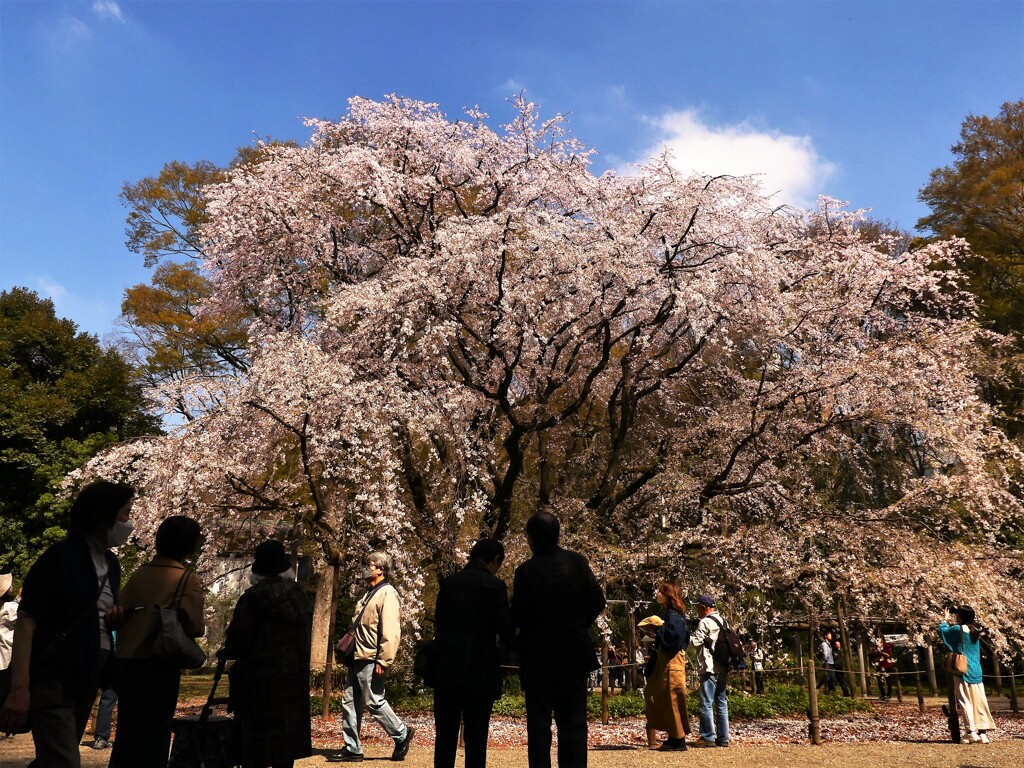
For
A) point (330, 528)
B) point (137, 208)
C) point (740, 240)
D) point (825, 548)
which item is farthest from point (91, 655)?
point (137, 208)

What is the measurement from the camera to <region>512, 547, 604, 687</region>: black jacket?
4496mm

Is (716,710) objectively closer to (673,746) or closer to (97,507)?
(673,746)

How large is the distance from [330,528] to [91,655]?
7134 millimetres

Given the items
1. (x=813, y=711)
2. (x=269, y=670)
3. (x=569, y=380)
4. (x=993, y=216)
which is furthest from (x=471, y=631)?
(x=993, y=216)

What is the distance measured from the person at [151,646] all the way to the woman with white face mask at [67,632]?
0.10 meters

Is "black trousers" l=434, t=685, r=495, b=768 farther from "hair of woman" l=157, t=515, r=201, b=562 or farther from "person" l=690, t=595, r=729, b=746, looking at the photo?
"person" l=690, t=595, r=729, b=746

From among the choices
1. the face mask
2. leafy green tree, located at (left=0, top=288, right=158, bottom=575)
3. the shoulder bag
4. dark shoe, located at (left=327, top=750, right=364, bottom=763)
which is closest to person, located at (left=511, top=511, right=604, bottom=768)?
the face mask

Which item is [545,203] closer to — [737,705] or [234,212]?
[234,212]

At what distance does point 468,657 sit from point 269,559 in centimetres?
125

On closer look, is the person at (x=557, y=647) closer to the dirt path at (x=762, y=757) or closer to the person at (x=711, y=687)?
the dirt path at (x=762, y=757)

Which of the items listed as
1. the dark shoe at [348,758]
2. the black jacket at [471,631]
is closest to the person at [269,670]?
the black jacket at [471,631]

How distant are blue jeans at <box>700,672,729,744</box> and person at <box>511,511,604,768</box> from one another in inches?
183

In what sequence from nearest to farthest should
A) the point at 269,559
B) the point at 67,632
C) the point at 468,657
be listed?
the point at 67,632 → the point at 269,559 → the point at 468,657

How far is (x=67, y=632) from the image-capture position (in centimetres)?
349
